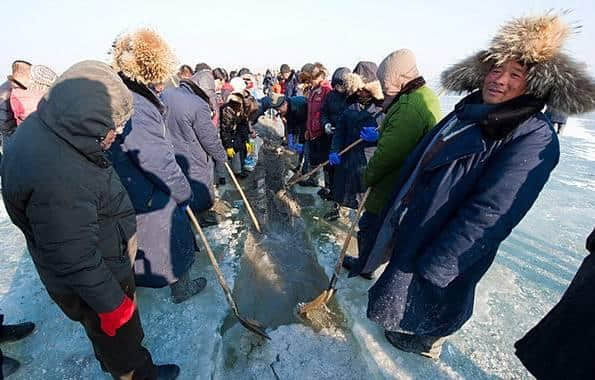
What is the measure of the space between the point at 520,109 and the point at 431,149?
1.57ft

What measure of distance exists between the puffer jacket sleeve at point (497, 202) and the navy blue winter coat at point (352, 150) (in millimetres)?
1980

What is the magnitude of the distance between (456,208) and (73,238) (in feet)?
6.07

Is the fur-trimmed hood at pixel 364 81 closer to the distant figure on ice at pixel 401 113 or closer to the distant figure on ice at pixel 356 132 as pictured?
the distant figure on ice at pixel 356 132

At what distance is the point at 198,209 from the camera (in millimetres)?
3598

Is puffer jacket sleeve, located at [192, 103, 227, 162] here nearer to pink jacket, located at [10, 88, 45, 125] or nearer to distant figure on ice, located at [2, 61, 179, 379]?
distant figure on ice, located at [2, 61, 179, 379]

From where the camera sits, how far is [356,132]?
3562 mm

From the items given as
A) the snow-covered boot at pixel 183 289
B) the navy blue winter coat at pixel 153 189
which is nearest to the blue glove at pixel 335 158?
the navy blue winter coat at pixel 153 189

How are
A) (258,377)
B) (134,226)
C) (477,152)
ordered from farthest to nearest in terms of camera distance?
(258,377) → (134,226) → (477,152)

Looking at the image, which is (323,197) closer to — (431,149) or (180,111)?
(180,111)

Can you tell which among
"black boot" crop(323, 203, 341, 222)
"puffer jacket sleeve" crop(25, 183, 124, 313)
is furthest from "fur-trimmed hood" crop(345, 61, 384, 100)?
"puffer jacket sleeve" crop(25, 183, 124, 313)

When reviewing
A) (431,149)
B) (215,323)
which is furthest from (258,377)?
(431,149)

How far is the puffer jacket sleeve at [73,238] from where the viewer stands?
1.13 metres

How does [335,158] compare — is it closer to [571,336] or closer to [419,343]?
[419,343]

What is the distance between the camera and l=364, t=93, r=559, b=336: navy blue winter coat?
4.50ft
